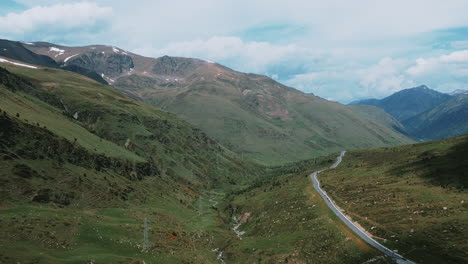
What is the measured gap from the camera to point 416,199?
80.6m

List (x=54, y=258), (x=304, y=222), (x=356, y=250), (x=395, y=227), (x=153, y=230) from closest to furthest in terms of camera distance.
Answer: (x=54, y=258) < (x=356, y=250) < (x=395, y=227) < (x=153, y=230) < (x=304, y=222)

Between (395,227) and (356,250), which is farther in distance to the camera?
(395,227)

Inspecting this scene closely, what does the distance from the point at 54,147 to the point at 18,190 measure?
28.4 m

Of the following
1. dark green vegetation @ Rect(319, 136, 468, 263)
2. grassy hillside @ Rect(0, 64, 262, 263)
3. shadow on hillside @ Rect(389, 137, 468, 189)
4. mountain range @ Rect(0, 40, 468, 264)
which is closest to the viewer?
dark green vegetation @ Rect(319, 136, 468, 263)

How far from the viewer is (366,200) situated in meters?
89.4

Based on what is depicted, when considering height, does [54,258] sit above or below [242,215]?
above

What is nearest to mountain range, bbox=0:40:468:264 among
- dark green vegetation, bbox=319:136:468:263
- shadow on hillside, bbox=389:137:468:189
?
dark green vegetation, bbox=319:136:468:263

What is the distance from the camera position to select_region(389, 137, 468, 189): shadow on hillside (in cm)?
8869

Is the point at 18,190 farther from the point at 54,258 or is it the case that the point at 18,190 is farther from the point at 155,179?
the point at 155,179

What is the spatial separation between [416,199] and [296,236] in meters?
28.6

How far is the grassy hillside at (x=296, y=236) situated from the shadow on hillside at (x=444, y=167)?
29613 millimetres

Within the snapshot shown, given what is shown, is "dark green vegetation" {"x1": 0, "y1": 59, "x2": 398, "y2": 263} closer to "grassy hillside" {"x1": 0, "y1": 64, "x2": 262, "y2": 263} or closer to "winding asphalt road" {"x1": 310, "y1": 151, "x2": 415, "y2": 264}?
"grassy hillside" {"x1": 0, "y1": 64, "x2": 262, "y2": 263}

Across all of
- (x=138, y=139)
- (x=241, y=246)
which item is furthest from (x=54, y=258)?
(x=138, y=139)

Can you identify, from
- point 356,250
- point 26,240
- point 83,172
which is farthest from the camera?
point 83,172
